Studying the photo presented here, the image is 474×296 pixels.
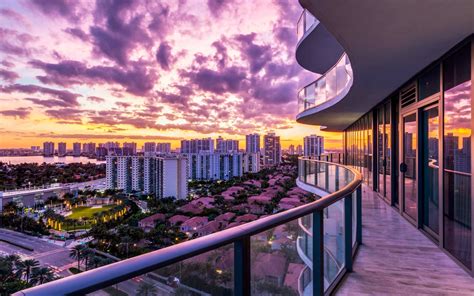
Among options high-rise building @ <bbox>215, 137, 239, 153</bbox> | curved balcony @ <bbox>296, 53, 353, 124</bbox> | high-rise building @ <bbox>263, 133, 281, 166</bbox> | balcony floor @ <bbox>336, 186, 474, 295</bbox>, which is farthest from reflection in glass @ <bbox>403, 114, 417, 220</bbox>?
high-rise building @ <bbox>215, 137, 239, 153</bbox>

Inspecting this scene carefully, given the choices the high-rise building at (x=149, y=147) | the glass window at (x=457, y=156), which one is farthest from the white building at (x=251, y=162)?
the glass window at (x=457, y=156)

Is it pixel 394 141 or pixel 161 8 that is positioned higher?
pixel 161 8

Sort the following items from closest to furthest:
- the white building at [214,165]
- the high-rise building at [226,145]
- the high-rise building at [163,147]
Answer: the white building at [214,165]
the high-rise building at [226,145]
the high-rise building at [163,147]

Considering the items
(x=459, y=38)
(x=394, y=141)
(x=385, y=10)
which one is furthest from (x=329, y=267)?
(x=394, y=141)

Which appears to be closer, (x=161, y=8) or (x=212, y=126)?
(x=161, y=8)

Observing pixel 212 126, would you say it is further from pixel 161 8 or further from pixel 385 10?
pixel 385 10

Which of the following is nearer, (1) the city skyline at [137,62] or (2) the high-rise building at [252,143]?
(1) the city skyline at [137,62]

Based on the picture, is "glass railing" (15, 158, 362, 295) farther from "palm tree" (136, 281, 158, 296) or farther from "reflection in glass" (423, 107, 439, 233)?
"reflection in glass" (423, 107, 439, 233)

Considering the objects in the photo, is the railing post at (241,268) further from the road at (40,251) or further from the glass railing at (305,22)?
the road at (40,251)
